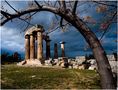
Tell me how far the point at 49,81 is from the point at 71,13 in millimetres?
4596

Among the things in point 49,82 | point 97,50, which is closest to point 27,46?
point 49,82

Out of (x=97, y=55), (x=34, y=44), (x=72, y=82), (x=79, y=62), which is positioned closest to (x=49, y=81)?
(x=72, y=82)

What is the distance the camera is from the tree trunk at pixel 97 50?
11.1 m

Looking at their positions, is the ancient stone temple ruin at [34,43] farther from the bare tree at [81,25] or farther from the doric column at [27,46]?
the bare tree at [81,25]

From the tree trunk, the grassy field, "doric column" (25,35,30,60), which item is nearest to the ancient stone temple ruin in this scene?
"doric column" (25,35,30,60)

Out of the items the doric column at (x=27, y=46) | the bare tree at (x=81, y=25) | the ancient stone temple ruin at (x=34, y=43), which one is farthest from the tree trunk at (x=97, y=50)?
the doric column at (x=27, y=46)

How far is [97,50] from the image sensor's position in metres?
11.2

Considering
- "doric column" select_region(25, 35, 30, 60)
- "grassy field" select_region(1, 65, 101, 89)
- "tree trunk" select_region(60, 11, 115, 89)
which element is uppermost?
"doric column" select_region(25, 35, 30, 60)

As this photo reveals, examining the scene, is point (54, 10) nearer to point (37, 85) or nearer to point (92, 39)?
point (92, 39)

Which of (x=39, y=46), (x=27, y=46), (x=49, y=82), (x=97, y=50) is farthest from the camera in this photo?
(x=27, y=46)

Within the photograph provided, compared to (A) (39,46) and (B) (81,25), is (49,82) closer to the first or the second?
(B) (81,25)

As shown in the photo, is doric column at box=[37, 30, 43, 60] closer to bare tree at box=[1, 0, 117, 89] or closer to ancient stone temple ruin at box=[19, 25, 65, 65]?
ancient stone temple ruin at box=[19, 25, 65, 65]

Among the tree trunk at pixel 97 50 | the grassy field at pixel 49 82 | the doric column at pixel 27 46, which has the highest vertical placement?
the doric column at pixel 27 46

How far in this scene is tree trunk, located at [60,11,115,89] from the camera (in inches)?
436
